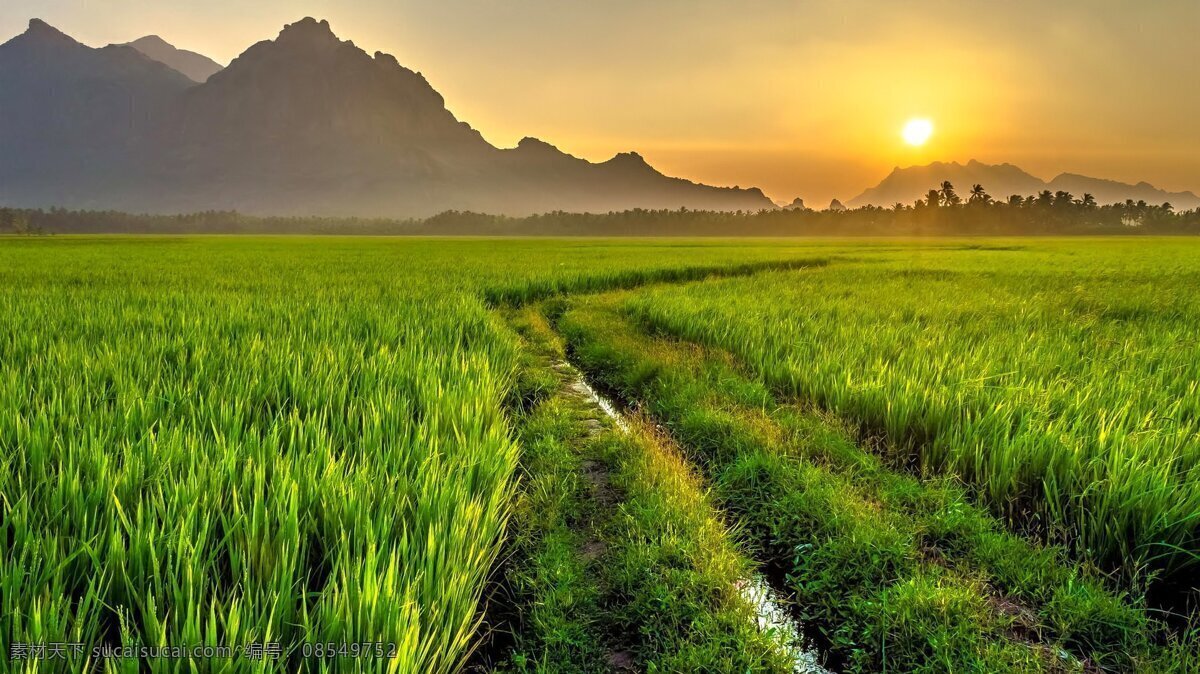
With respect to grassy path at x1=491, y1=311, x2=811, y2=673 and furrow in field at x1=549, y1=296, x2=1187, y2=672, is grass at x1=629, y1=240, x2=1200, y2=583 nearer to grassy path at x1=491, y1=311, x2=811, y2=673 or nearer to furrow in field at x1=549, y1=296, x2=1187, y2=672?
furrow in field at x1=549, y1=296, x2=1187, y2=672

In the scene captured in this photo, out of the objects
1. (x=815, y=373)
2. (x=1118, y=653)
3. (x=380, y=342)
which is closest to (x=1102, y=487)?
(x=1118, y=653)

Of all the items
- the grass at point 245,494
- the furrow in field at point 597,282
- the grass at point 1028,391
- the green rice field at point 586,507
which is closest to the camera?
the grass at point 245,494

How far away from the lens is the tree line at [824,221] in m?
115

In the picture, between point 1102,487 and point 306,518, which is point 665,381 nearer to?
Answer: point 1102,487

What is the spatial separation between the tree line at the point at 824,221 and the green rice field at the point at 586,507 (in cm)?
12490

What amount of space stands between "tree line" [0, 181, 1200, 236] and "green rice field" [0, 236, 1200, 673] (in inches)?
4917

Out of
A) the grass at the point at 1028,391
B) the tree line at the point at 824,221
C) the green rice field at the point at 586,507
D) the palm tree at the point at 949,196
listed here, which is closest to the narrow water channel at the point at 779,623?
the green rice field at the point at 586,507

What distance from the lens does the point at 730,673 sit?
2088mm

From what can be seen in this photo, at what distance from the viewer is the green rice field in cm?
174

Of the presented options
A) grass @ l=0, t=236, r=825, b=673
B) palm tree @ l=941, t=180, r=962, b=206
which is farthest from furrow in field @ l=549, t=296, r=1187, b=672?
palm tree @ l=941, t=180, r=962, b=206

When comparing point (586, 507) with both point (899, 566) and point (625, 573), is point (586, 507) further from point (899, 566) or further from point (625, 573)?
point (899, 566)

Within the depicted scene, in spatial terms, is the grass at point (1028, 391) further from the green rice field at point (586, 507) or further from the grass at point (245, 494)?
the grass at point (245, 494)

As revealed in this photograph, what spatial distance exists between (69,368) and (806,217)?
148 metres

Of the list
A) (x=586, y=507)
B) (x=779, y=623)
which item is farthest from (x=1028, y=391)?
(x=586, y=507)
